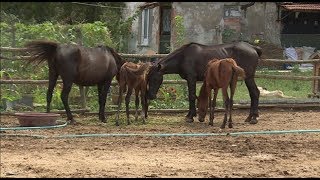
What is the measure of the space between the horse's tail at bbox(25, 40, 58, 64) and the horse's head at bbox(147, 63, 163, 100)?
1840 millimetres

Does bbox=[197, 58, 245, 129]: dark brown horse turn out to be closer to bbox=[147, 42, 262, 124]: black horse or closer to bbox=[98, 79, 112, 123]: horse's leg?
bbox=[147, 42, 262, 124]: black horse

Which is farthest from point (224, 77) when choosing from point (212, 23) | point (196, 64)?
point (212, 23)

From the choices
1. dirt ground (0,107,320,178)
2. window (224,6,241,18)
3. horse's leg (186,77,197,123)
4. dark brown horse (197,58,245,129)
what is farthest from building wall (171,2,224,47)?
dirt ground (0,107,320,178)

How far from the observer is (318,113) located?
1223 cm

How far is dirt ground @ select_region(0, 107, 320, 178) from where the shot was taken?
19.5 ft

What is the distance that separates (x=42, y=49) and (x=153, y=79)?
7.01 feet

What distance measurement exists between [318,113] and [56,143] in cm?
656

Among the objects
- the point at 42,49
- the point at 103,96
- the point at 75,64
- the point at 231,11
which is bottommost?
the point at 103,96

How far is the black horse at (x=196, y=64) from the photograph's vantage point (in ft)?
35.5

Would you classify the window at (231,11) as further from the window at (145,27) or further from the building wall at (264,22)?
the window at (145,27)

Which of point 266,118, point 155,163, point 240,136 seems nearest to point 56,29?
point 266,118

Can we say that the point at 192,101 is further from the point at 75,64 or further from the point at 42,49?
the point at 42,49

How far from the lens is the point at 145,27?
77.5 ft

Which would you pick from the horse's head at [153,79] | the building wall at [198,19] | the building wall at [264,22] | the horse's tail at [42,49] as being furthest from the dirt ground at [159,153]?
the building wall at [264,22]
